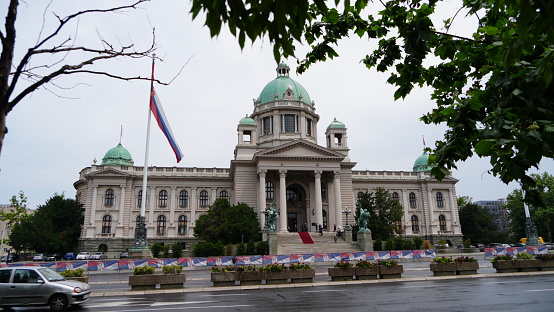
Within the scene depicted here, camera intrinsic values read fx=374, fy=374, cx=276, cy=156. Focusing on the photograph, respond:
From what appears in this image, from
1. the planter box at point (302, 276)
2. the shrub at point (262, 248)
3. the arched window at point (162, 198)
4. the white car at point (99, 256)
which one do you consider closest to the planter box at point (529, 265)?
the planter box at point (302, 276)

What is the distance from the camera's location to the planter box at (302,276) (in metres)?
19.6

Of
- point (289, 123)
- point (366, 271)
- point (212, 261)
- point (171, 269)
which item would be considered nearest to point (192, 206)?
point (289, 123)

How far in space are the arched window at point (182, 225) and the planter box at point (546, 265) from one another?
156 ft

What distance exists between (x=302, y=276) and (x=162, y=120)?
20.4 m

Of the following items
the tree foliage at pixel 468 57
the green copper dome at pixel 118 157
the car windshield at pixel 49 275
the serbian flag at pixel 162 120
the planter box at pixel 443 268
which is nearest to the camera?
the tree foliage at pixel 468 57

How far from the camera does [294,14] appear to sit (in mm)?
3502

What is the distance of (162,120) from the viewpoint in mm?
33469

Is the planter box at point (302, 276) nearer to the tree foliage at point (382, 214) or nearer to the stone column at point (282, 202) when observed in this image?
the stone column at point (282, 202)

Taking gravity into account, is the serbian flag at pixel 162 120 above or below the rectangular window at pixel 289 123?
below

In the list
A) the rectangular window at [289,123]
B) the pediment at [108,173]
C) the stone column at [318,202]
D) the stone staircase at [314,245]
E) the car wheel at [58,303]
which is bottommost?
the car wheel at [58,303]

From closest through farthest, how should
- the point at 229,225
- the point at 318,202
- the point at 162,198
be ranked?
the point at 229,225, the point at 318,202, the point at 162,198

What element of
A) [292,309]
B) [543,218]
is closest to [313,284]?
[292,309]

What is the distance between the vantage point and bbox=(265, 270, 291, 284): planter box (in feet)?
63.7

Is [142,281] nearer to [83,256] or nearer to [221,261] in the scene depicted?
[221,261]
